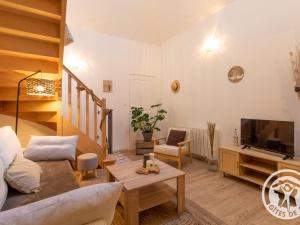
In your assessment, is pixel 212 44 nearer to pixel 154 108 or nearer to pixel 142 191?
pixel 154 108

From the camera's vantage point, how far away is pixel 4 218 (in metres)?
0.59

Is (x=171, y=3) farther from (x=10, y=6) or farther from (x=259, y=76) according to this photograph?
(x=10, y=6)

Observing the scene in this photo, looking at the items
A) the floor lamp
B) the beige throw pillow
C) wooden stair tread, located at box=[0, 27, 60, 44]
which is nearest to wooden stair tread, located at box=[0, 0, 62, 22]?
wooden stair tread, located at box=[0, 27, 60, 44]

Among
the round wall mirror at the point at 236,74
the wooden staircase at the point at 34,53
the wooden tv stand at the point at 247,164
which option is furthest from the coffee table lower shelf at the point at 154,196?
the round wall mirror at the point at 236,74

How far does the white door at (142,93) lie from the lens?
444 cm

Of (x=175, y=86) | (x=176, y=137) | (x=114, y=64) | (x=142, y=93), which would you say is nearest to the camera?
(x=176, y=137)

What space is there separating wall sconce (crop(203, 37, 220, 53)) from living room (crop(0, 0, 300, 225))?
0.02 metres

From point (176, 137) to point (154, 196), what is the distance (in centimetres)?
178

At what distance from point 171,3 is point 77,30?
7.01 feet

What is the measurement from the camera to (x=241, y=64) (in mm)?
2984

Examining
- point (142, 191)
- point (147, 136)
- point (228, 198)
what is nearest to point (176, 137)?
point (147, 136)

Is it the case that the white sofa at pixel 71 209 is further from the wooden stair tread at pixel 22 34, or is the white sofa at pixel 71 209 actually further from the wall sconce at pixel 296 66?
the wall sconce at pixel 296 66

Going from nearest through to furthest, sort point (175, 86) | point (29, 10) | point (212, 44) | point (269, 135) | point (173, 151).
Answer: point (29, 10)
point (269, 135)
point (173, 151)
point (212, 44)
point (175, 86)

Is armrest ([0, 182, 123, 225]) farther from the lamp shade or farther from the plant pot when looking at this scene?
the plant pot
